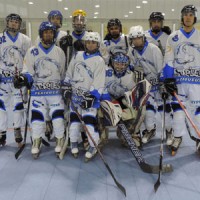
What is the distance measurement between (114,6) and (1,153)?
5.01 meters

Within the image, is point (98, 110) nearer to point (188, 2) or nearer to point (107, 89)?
point (107, 89)

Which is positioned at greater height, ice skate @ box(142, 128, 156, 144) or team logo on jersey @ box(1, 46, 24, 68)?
team logo on jersey @ box(1, 46, 24, 68)

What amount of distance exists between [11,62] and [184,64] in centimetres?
190

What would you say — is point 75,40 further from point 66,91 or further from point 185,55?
point 185,55

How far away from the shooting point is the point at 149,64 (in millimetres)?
3178

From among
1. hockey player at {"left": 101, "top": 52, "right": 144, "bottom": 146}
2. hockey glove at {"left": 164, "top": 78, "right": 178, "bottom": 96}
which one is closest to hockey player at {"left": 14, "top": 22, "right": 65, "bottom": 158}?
hockey player at {"left": 101, "top": 52, "right": 144, "bottom": 146}

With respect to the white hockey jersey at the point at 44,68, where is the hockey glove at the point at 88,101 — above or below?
below

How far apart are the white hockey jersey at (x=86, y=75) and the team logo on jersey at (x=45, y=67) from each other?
160 millimetres

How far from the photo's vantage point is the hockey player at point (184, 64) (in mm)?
2787

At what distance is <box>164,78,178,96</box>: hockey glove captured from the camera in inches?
109

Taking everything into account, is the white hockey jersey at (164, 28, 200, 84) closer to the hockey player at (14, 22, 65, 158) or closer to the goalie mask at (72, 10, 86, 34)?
the goalie mask at (72, 10, 86, 34)

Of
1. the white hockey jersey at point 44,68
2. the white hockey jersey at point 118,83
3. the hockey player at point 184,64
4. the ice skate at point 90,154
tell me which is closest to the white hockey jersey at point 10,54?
the white hockey jersey at point 44,68

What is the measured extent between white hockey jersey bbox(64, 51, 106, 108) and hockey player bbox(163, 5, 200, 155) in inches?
26.7

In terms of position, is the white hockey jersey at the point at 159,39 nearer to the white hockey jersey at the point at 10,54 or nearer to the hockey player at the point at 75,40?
the hockey player at the point at 75,40
